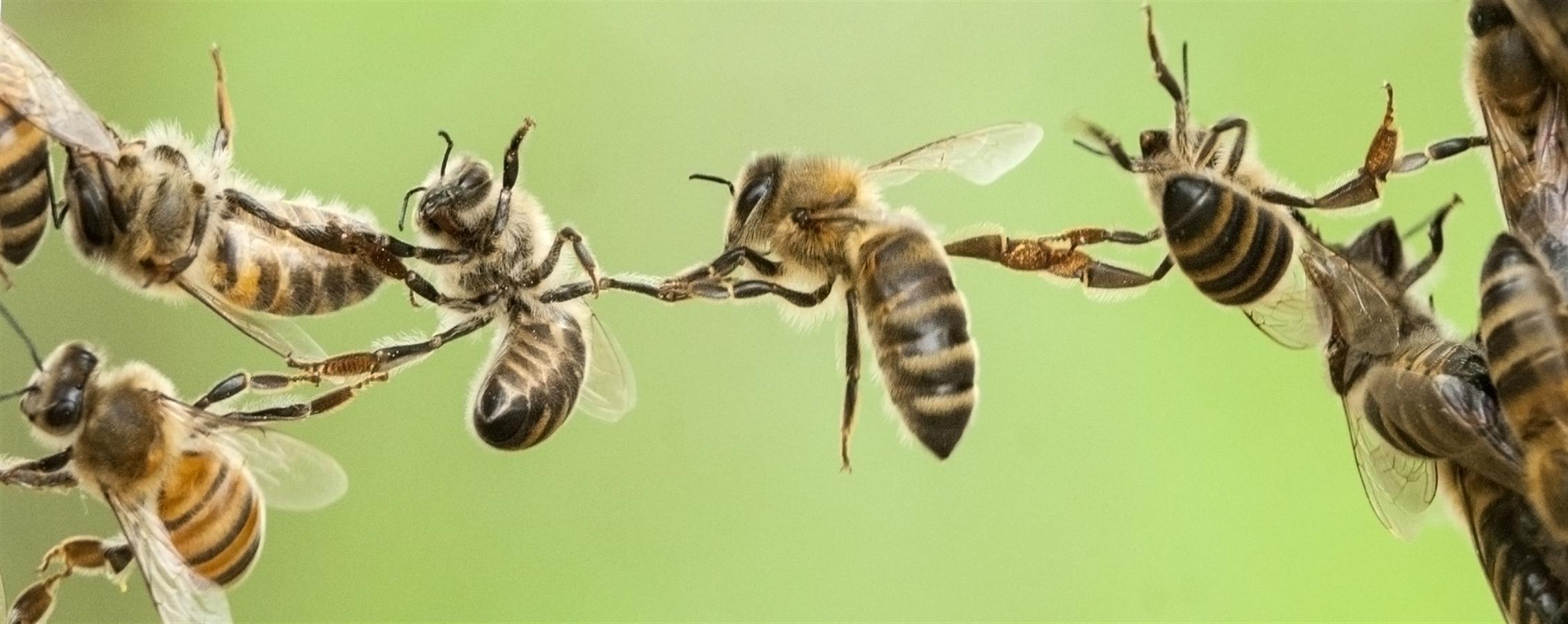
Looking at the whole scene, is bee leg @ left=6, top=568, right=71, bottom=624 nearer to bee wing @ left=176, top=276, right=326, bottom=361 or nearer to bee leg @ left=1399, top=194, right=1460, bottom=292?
bee wing @ left=176, top=276, right=326, bottom=361

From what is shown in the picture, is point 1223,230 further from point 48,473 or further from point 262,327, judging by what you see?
point 48,473

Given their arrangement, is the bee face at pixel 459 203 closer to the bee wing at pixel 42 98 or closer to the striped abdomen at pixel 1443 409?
the bee wing at pixel 42 98

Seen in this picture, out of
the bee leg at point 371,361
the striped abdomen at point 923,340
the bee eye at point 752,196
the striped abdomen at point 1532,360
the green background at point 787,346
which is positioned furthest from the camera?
the green background at point 787,346

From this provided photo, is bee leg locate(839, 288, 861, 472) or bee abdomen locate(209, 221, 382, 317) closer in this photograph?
bee abdomen locate(209, 221, 382, 317)

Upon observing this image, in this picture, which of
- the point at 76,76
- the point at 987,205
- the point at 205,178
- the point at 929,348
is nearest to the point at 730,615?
the point at 987,205

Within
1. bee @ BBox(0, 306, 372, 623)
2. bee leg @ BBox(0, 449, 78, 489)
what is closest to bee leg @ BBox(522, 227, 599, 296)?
bee @ BBox(0, 306, 372, 623)

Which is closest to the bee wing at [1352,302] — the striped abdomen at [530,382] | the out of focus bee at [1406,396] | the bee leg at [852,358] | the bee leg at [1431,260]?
the out of focus bee at [1406,396]

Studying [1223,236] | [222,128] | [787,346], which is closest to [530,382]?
[222,128]
